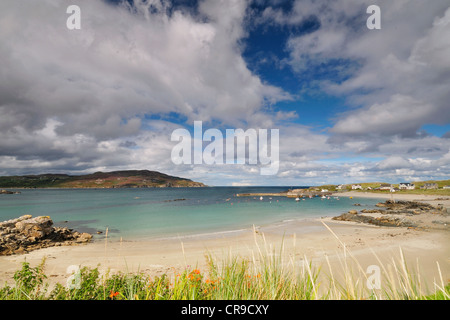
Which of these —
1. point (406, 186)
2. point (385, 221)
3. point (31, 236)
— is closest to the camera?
point (31, 236)

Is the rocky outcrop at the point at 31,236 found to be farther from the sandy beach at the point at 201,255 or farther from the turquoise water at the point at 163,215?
the turquoise water at the point at 163,215

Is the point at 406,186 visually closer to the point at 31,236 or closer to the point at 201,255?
the point at 201,255

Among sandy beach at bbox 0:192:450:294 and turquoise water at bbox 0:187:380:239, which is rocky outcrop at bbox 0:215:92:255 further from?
turquoise water at bbox 0:187:380:239

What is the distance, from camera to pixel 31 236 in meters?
19.2

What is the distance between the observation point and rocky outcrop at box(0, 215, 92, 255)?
55.6 feet

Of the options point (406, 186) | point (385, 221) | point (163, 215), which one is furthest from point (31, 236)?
point (406, 186)

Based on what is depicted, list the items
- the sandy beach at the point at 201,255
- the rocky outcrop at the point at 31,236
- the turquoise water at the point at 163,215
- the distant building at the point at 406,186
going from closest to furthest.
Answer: the sandy beach at the point at 201,255, the rocky outcrop at the point at 31,236, the turquoise water at the point at 163,215, the distant building at the point at 406,186

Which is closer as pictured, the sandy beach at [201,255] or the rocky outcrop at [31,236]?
the sandy beach at [201,255]

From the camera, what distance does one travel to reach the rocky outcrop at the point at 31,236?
16938 mm

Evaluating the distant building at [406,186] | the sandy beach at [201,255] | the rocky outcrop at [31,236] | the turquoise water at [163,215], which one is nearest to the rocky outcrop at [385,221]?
the turquoise water at [163,215]

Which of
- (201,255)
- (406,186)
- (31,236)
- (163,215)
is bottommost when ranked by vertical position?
(163,215)
